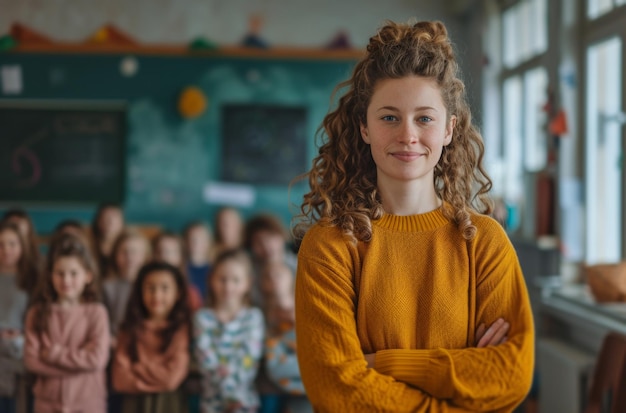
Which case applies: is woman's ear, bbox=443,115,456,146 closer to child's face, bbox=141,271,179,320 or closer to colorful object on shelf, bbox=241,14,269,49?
child's face, bbox=141,271,179,320

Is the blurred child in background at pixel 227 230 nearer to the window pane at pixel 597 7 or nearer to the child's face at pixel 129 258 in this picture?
the child's face at pixel 129 258

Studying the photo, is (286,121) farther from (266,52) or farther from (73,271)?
(73,271)

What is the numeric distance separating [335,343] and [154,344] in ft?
6.46

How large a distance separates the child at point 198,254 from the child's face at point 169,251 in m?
0.27

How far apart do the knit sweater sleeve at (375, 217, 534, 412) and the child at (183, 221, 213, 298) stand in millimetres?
3346

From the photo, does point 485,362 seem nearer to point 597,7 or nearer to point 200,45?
point 597,7

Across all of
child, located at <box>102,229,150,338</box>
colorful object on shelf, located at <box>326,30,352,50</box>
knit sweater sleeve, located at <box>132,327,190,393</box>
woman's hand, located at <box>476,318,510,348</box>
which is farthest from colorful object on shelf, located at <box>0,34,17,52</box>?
woman's hand, located at <box>476,318,510,348</box>

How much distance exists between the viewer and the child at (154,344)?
3145 mm

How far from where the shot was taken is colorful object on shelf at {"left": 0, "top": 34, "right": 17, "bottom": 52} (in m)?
6.42

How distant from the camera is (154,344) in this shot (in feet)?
10.5

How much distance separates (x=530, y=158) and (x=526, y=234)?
644 mm

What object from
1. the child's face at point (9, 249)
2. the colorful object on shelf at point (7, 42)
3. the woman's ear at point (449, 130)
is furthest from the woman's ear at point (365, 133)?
the colorful object on shelf at point (7, 42)

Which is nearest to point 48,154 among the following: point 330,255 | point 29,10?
point 29,10

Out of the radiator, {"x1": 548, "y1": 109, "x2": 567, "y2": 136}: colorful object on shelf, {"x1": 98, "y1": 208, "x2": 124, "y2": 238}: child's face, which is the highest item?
{"x1": 548, "y1": 109, "x2": 567, "y2": 136}: colorful object on shelf
